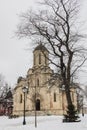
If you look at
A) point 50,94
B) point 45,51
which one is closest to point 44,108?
point 50,94

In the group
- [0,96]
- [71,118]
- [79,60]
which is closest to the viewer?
[71,118]

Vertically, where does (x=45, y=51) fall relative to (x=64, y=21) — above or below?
below

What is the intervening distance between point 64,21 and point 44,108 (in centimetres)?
5541

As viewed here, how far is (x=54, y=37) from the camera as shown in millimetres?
30016

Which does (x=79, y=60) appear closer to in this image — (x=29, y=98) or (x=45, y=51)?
(x=45, y=51)

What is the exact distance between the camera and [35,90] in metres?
83.6

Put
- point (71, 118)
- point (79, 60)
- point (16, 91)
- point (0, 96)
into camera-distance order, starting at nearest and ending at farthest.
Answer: point (71, 118), point (79, 60), point (0, 96), point (16, 91)

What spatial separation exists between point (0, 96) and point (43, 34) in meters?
54.1

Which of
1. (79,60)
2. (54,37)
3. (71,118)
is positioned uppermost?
(54,37)

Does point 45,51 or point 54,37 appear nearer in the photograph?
point 54,37

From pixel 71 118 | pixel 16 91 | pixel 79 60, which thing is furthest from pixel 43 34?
pixel 16 91

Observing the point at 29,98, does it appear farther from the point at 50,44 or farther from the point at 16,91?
the point at 50,44

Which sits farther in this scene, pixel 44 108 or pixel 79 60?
pixel 44 108

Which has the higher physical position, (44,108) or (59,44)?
(59,44)
